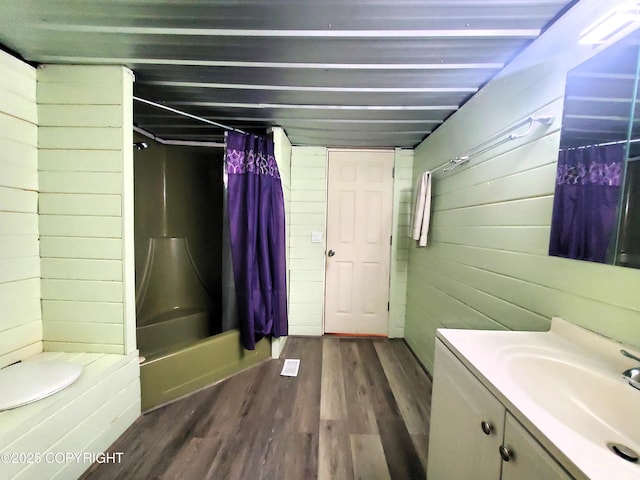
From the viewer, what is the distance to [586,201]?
90 centimetres

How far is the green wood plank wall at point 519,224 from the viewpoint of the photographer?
88cm

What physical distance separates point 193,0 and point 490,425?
5.86 ft

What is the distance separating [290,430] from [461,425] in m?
1.08

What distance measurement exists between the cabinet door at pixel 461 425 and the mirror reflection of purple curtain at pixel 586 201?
0.61m

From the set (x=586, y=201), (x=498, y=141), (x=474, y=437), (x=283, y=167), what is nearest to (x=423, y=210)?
(x=498, y=141)

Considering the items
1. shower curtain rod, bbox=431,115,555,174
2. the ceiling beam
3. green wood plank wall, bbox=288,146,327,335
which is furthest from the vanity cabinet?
green wood plank wall, bbox=288,146,327,335

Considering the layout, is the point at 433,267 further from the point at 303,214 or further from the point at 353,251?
the point at 303,214

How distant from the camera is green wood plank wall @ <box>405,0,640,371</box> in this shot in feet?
2.88

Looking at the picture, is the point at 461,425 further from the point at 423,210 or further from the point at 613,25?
the point at 423,210

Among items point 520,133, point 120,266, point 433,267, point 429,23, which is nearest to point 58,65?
point 120,266

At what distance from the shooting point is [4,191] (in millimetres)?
1287

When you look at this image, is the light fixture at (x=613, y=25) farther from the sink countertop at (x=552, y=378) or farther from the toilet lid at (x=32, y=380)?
the toilet lid at (x=32, y=380)

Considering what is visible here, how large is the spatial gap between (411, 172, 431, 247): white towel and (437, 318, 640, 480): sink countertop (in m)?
1.19

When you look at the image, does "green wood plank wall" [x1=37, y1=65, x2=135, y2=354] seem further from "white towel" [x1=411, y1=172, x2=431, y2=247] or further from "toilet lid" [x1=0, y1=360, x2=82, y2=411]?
"white towel" [x1=411, y1=172, x2=431, y2=247]
